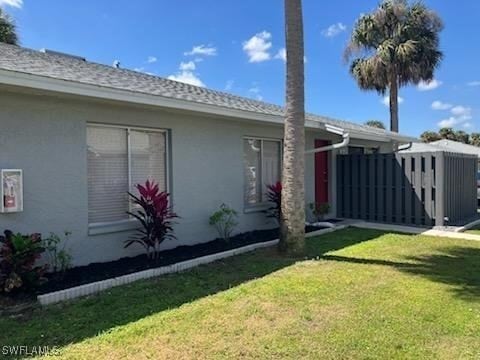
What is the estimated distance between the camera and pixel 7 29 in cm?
1545

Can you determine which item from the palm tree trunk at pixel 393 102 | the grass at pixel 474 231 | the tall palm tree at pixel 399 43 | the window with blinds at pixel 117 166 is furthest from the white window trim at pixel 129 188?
the palm tree trunk at pixel 393 102

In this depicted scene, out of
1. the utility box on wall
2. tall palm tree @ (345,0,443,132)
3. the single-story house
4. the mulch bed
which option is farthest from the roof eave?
tall palm tree @ (345,0,443,132)

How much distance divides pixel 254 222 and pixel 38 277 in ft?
19.4

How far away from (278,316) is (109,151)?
4.37 m

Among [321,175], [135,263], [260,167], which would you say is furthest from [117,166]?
[321,175]

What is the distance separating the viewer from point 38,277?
5465 millimetres

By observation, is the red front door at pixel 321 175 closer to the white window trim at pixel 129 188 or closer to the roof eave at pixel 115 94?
the roof eave at pixel 115 94

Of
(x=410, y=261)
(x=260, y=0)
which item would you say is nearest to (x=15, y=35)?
(x=260, y=0)

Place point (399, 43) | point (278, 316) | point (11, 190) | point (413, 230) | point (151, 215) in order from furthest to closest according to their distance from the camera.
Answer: point (399, 43)
point (413, 230)
point (151, 215)
point (11, 190)
point (278, 316)

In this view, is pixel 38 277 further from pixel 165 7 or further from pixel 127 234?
pixel 165 7

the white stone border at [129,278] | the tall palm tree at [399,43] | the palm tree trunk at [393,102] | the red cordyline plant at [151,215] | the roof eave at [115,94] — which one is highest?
the tall palm tree at [399,43]

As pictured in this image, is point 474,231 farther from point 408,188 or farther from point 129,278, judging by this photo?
point 129,278

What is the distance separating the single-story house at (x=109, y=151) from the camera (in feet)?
19.6

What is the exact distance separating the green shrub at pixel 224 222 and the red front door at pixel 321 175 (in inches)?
173
